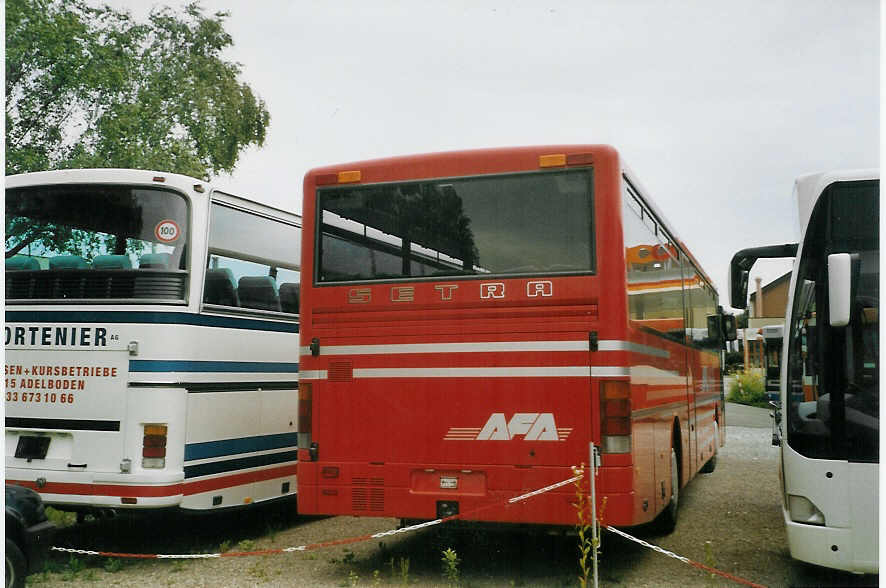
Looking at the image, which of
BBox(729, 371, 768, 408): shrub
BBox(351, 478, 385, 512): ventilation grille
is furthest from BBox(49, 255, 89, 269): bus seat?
BBox(729, 371, 768, 408): shrub

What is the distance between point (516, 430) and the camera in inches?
265

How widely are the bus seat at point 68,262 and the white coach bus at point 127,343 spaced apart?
1 centimetres

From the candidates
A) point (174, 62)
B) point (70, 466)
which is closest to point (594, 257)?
point (70, 466)

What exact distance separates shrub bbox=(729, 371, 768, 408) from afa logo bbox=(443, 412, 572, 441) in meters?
25.4

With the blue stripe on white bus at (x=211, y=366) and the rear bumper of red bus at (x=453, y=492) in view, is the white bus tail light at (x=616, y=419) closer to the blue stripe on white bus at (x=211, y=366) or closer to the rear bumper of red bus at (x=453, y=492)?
the rear bumper of red bus at (x=453, y=492)

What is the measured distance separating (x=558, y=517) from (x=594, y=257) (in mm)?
1870

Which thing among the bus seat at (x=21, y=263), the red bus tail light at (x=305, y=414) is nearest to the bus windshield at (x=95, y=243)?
the bus seat at (x=21, y=263)

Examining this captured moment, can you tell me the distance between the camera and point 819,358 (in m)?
5.95

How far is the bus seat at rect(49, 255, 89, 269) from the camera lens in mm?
7656

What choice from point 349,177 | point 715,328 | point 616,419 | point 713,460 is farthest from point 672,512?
point 715,328

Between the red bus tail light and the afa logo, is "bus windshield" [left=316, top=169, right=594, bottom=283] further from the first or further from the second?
the afa logo

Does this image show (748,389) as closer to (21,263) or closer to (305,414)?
(305,414)

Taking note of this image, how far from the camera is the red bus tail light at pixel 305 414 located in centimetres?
725

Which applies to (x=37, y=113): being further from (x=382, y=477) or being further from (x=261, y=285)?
(x=382, y=477)
